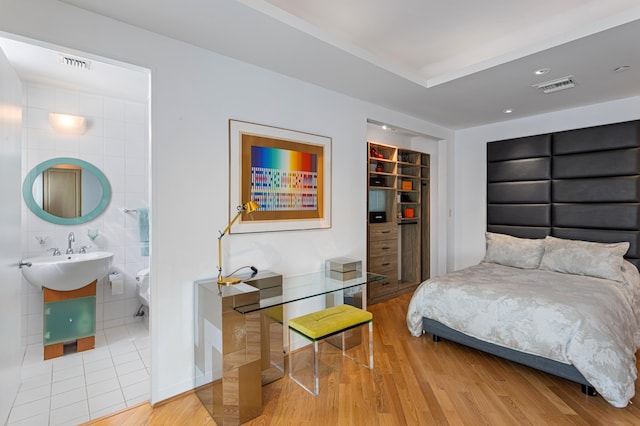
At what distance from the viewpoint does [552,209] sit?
3.92 metres

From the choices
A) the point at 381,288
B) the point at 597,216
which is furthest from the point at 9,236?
the point at 597,216

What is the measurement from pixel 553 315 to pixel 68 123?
14.6 ft

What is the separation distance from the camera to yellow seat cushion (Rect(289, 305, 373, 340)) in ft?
7.41

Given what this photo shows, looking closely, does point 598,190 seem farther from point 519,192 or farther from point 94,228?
point 94,228

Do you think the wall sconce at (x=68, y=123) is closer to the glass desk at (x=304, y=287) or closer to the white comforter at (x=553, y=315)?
the glass desk at (x=304, y=287)

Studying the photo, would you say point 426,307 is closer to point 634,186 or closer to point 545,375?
point 545,375

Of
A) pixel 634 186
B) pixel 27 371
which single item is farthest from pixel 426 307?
pixel 27 371

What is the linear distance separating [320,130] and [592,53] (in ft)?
7.29

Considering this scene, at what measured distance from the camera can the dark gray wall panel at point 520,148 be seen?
3980mm

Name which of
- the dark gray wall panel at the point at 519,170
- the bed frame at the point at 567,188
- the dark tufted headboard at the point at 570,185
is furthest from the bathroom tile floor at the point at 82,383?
the dark gray wall panel at the point at 519,170

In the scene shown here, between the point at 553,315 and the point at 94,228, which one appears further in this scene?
the point at 94,228

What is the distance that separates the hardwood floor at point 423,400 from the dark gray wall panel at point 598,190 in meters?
2.17

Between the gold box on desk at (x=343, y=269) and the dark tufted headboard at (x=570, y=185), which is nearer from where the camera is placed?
the gold box on desk at (x=343, y=269)

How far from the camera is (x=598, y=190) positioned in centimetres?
356
